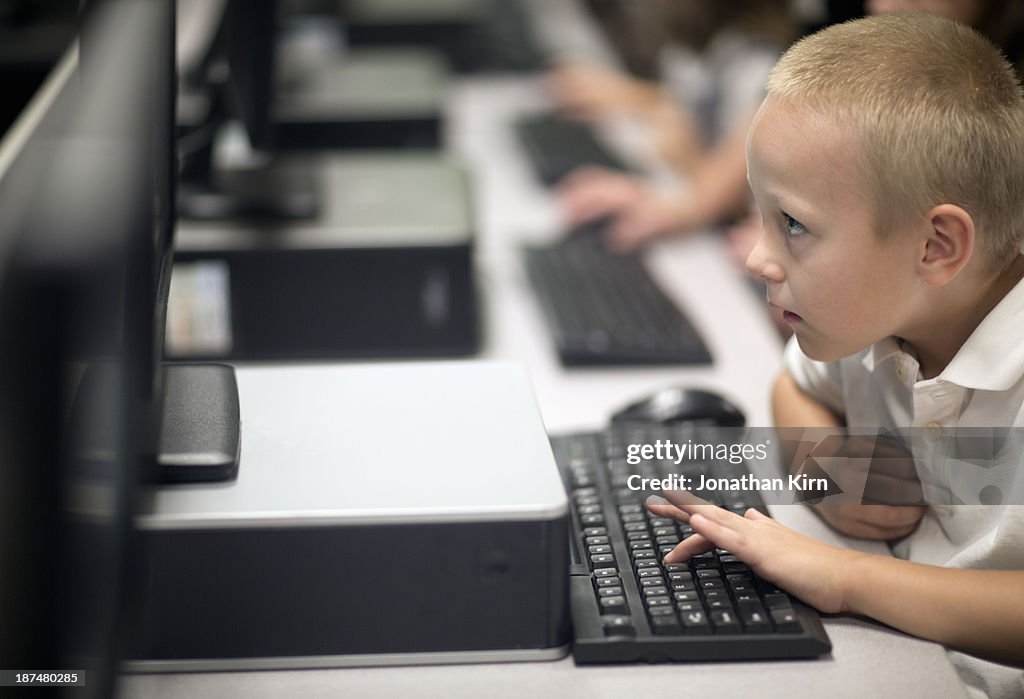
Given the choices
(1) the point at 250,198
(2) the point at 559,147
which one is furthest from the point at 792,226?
(2) the point at 559,147

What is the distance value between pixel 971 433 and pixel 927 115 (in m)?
0.23

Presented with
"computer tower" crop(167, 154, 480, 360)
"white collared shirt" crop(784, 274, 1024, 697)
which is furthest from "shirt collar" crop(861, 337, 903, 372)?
"computer tower" crop(167, 154, 480, 360)

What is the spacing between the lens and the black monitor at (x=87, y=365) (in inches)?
19.3

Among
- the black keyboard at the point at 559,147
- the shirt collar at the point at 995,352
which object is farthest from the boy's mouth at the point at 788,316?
the black keyboard at the point at 559,147

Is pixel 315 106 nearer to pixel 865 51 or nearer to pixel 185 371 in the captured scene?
pixel 185 371

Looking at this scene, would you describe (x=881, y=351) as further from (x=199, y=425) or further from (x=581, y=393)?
(x=199, y=425)

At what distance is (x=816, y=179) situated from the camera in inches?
28.5

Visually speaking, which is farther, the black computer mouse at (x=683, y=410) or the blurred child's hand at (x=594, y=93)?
the blurred child's hand at (x=594, y=93)

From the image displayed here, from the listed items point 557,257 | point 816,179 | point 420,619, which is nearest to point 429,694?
point 420,619

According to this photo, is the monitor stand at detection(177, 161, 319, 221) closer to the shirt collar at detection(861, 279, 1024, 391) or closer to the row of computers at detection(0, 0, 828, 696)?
the row of computers at detection(0, 0, 828, 696)

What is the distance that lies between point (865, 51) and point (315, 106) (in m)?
1.08

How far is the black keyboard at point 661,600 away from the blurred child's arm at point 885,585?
2 cm

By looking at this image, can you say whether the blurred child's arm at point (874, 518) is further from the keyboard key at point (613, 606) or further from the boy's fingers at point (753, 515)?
the keyboard key at point (613, 606)

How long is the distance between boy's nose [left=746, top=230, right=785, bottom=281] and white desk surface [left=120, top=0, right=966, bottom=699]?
0.20 metres
